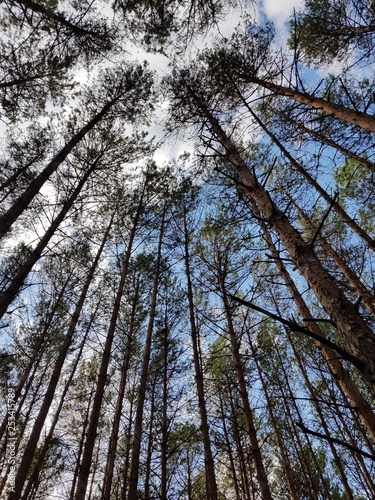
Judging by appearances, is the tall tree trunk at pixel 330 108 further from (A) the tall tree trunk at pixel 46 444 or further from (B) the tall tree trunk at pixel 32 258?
(A) the tall tree trunk at pixel 46 444

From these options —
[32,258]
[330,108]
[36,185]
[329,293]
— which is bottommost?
[329,293]

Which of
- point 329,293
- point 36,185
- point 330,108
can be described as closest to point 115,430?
point 36,185

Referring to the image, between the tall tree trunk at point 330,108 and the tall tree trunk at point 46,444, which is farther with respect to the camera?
the tall tree trunk at point 46,444

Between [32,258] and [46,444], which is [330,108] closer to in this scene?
[32,258]

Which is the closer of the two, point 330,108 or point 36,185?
point 330,108

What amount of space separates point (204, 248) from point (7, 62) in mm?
6927

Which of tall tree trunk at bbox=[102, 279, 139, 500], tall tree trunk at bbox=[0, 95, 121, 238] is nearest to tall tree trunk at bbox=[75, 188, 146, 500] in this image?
tall tree trunk at bbox=[102, 279, 139, 500]

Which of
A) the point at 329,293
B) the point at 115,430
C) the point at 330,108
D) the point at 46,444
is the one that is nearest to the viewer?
the point at 329,293

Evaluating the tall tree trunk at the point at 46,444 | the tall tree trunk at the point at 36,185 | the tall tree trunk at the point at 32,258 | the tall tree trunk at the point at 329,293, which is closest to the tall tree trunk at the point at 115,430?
the tall tree trunk at the point at 46,444

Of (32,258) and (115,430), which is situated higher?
(32,258)

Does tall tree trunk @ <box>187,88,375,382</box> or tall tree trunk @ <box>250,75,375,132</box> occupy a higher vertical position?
tall tree trunk @ <box>250,75,375,132</box>

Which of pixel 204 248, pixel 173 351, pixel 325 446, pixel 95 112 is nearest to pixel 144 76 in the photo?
pixel 95 112

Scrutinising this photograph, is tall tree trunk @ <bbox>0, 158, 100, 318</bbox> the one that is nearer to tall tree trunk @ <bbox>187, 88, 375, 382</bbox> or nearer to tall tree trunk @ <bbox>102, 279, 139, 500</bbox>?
A: tall tree trunk @ <bbox>102, 279, 139, 500</bbox>

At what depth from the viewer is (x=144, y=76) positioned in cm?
828
